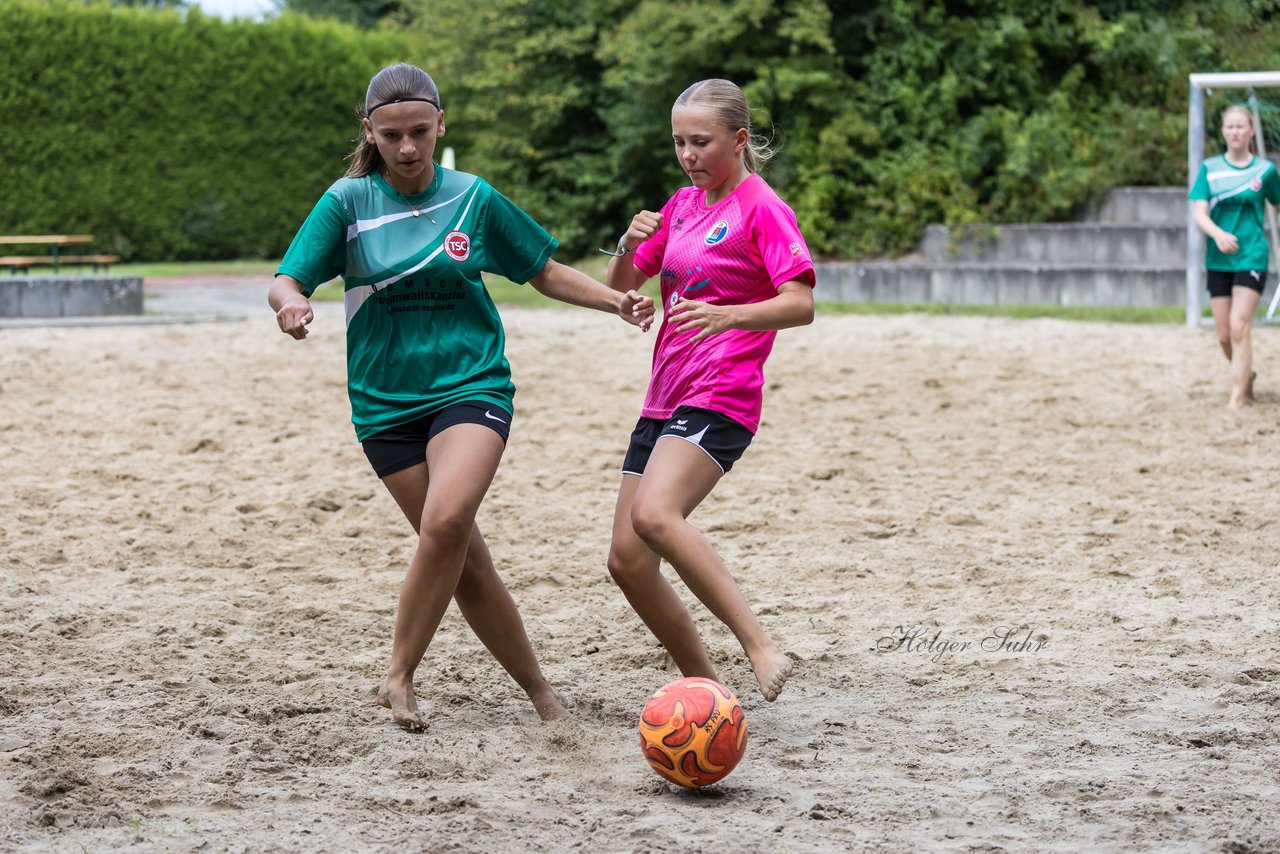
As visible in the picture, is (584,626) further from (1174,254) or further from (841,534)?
(1174,254)

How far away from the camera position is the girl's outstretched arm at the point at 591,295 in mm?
4074

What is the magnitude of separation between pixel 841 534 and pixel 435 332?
287 cm

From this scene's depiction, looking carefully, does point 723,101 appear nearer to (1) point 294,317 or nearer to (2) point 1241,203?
(1) point 294,317

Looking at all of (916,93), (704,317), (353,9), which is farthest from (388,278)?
(353,9)

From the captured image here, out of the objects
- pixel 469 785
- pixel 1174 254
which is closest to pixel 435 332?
pixel 469 785

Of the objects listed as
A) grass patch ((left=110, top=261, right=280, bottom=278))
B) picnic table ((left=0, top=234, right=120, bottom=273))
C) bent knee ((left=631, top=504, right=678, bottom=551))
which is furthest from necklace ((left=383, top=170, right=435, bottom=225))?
grass patch ((left=110, top=261, right=280, bottom=278))

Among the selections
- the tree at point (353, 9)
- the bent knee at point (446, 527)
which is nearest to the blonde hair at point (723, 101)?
the bent knee at point (446, 527)

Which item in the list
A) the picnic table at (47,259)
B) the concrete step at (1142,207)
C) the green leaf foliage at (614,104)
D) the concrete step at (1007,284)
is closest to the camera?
the concrete step at (1007,284)

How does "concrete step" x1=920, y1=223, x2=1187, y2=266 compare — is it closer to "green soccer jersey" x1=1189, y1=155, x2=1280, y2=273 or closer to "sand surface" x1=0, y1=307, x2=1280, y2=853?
"sand surface" x1=0, y1=307, x2=1280, y2=853

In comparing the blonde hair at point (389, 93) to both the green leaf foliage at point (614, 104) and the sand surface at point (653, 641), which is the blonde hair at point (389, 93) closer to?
the sand surface at point (653, 641)

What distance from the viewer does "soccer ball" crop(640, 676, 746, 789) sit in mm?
3369

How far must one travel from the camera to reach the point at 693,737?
3369 millimetres

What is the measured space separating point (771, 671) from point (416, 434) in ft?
3.89

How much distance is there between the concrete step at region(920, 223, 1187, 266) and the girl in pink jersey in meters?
12.9
